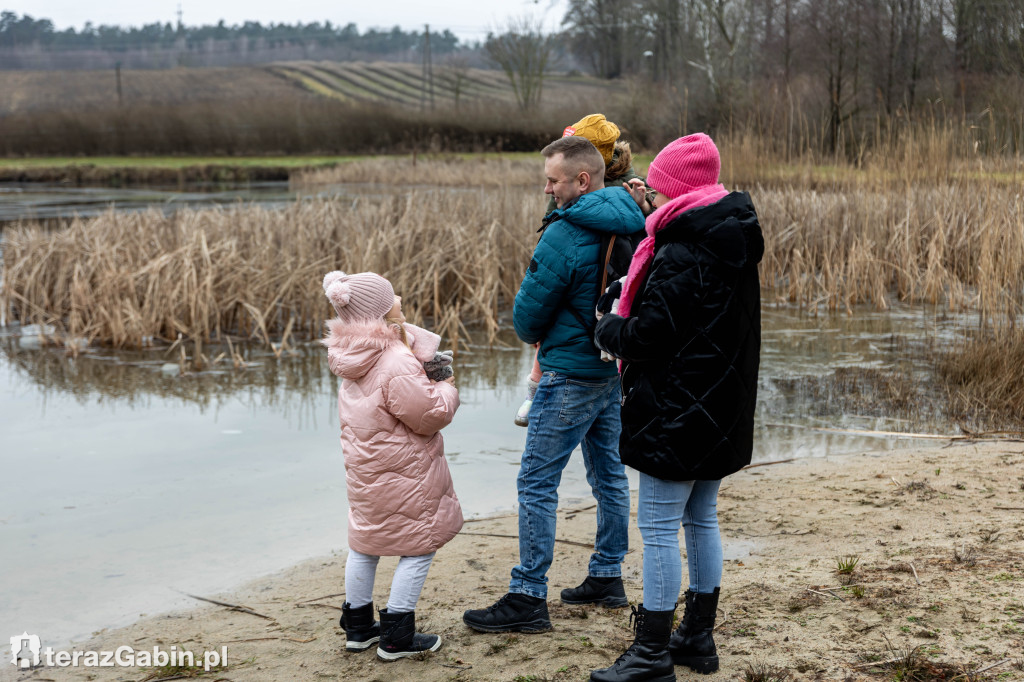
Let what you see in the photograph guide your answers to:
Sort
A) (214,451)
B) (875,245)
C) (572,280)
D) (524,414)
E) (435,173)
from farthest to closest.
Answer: (435,173) < (875,245) < (214,451) < (524,414) < (572,280)

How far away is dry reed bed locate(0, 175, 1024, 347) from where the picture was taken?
845cm

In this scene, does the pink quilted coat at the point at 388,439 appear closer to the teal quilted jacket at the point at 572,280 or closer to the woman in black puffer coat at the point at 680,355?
the teal quilted jacket at the point at 572,280

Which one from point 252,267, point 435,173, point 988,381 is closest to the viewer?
point 988,381

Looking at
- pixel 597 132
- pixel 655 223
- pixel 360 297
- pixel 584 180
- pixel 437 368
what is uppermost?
pixel 597 132

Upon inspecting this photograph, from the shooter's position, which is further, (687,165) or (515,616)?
(515,616)

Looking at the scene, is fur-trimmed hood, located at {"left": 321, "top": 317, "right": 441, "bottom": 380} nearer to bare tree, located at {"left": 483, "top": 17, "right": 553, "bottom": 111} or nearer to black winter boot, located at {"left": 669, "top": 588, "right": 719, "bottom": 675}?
black winter boot, located at {"left": 669, "top": 588, "right": 719, "bottom": 675}

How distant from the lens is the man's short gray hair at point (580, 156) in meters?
2.92

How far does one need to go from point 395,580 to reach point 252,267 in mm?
6371

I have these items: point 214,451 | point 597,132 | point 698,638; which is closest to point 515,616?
point 698,638

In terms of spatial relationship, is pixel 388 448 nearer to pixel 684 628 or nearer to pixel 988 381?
pixel 684 628

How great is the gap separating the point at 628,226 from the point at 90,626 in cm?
246

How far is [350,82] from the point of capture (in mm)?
69812

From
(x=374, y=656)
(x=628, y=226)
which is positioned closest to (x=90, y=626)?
(x=374, y=656)

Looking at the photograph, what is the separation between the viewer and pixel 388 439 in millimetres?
2799
